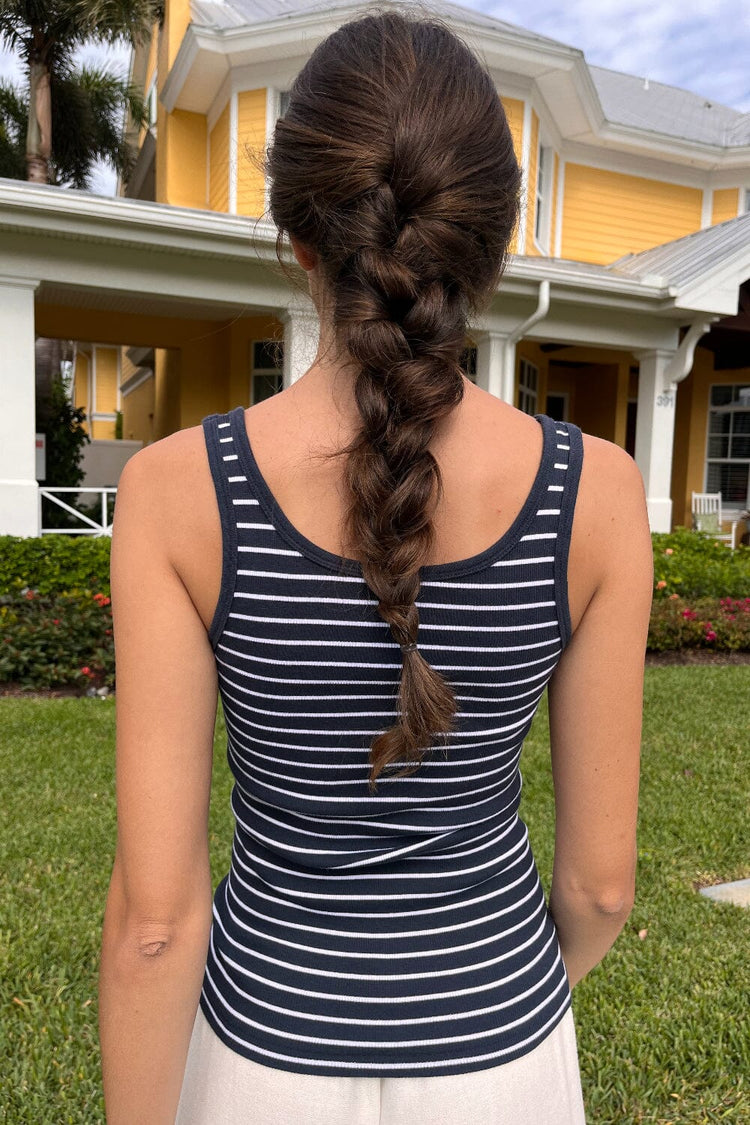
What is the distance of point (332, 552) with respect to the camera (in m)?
0.94

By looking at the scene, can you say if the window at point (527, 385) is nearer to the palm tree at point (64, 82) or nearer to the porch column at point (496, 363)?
the porch column at point (496, 363)

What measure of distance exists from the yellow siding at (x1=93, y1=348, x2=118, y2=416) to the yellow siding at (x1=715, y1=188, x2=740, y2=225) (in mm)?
20955

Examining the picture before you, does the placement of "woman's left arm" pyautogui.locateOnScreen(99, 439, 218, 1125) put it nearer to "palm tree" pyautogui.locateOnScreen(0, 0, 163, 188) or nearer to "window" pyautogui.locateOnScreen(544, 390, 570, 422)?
"palm tree" pyautogui.locateOnScreen(0, 0, 163, 188)

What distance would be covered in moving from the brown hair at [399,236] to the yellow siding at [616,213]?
14074 mm

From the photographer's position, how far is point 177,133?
41.3 ft

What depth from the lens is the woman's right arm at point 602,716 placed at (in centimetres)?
101

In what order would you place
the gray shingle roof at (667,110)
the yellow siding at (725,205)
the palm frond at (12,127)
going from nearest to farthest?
the yellow siding at (725,205) → the gray shingle roof at (667,110) → the palm frond at (12,127)

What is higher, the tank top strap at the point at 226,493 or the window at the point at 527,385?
the window at the point at 527,385

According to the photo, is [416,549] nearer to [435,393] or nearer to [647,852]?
[435,393]

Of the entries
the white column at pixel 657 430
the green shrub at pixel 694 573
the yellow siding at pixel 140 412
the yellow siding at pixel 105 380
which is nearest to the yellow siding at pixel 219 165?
the white column at pixel 657 430

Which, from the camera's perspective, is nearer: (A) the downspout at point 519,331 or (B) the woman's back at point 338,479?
(B) the woman's back at point 338,479

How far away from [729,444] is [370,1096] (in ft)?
53.2

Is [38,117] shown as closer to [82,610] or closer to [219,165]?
[219,165]

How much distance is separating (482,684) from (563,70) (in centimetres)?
1244
